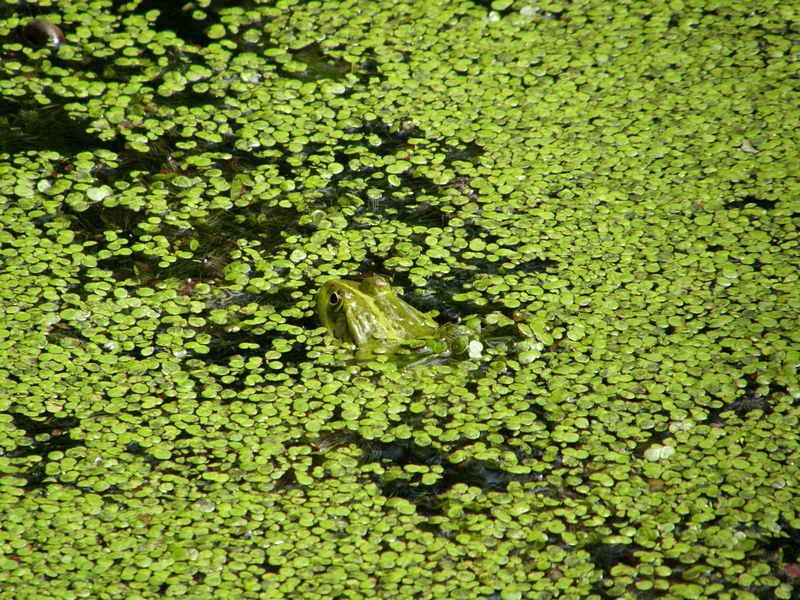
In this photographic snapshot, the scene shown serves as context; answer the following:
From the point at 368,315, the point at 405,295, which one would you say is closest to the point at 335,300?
the point at 368,315

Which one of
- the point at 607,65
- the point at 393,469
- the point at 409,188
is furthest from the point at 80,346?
the point at 607,65

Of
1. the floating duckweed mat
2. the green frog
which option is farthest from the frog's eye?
the floating duckweed mat

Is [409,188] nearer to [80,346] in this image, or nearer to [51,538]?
[80,346]

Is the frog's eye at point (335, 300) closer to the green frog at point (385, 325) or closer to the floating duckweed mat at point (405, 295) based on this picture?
the green frog at point (385, 325)

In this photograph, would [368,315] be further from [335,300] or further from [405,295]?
[405,295]

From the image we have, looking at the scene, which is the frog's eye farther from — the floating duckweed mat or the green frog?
the floating duckweed mat

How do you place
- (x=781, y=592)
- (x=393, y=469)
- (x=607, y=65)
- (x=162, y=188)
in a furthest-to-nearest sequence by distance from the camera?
(x=607, y=65) → (x=162, y=188) → (x=393, y=469) → (x=781, y=592)
